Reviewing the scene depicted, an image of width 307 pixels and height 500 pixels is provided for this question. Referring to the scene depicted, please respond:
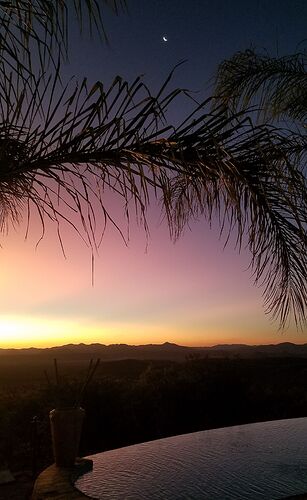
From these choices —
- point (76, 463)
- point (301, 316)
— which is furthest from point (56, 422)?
point (301, 316)

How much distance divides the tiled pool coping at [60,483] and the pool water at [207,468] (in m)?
0.10

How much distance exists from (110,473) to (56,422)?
98 centimetres

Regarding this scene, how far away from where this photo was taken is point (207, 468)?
19.3ft

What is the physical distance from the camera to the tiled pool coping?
14.5 ft

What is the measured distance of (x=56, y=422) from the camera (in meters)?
5.08

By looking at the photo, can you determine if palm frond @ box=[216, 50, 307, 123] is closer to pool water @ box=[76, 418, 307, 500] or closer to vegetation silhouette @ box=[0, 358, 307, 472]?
pool water @ box=[76, 418, 307, 500]

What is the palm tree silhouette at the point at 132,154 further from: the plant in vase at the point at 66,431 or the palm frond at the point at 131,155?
the plant in vase at the point at 66,431

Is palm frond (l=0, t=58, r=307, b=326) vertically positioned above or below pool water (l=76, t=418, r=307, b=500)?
above

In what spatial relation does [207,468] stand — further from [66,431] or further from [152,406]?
[152,406]

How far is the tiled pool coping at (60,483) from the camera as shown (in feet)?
14.5

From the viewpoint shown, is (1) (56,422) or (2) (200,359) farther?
(2) (200,359)

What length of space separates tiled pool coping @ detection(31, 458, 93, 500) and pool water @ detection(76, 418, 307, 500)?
0.10 meters

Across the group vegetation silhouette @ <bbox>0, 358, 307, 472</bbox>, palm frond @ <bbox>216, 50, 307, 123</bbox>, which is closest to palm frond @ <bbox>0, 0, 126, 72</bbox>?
palm frond @ <bbox>216, 50, 307, 123</bbox>

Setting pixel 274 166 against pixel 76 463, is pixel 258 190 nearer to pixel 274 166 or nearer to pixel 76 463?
pixel 274 166
